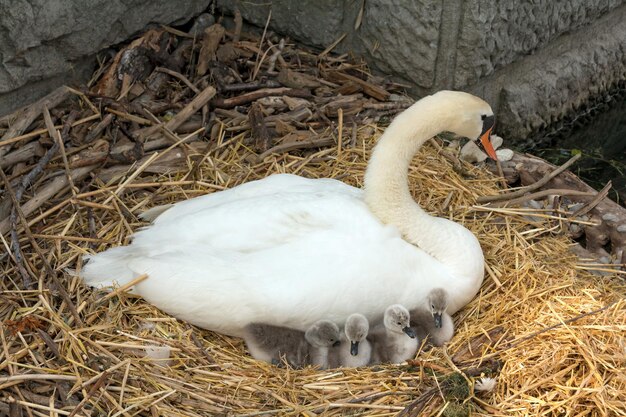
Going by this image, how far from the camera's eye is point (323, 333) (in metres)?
3.43

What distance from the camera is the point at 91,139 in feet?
15.0

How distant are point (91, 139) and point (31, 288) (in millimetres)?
1130

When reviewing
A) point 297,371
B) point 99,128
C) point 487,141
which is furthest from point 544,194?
point 99,128

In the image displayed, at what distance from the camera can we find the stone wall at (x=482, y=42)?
4.98m

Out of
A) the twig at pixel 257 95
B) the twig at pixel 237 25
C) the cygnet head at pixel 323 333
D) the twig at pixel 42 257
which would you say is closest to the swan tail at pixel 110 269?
the twig at pixel 42 257

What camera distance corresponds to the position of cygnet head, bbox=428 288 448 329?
11.6 feet

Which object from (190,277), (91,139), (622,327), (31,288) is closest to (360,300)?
(190,277)

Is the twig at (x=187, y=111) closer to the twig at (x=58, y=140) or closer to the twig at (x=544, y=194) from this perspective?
the twig at (x=58, y=140)

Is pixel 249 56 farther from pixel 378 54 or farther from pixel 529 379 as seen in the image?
pixel 529 379

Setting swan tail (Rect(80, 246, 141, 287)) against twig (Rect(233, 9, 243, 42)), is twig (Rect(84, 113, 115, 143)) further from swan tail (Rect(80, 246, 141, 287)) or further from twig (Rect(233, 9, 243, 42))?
twig (Rect(233, 9, 243, 42))

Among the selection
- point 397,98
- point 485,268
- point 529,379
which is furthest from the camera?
point 397,98

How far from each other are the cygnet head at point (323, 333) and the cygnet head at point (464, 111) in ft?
3.45

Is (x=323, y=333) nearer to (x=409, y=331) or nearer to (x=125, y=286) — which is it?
(x=409, y=331)

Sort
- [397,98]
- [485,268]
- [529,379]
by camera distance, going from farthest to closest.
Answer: [397,98] < [485,268] < [529,379]
